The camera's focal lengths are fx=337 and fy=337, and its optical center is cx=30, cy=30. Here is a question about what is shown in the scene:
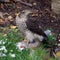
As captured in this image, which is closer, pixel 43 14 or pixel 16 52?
pixel 16 52

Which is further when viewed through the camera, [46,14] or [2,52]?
[46,14]

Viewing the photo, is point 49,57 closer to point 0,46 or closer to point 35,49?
point 35,49

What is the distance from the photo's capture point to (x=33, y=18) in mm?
6766

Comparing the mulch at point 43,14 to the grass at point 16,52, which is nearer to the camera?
the grass at point 16,52

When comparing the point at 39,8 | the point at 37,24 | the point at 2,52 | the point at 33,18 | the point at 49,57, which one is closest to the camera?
the point at 2,52

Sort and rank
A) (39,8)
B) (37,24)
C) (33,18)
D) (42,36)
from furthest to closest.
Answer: (39,8) → (33,18) → (37,24) → (42,36)

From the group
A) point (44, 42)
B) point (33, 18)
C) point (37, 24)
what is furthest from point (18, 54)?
point (33, 18)

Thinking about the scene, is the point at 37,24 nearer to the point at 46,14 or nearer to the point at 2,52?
the point at 46,14

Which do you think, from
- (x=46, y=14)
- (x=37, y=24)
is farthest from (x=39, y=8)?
(x=37, y=24)

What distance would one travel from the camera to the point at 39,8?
722cm

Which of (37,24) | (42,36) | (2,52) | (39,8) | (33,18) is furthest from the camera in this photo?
(39,8)

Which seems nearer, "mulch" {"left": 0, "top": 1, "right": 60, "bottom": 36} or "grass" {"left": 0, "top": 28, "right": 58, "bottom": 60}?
"grass" {"left": 0, "top": 28, "right": 58, "bottom": 60}

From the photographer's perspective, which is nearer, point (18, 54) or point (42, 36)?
point (18, 54)

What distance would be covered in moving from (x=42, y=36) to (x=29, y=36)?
0.29 metres
